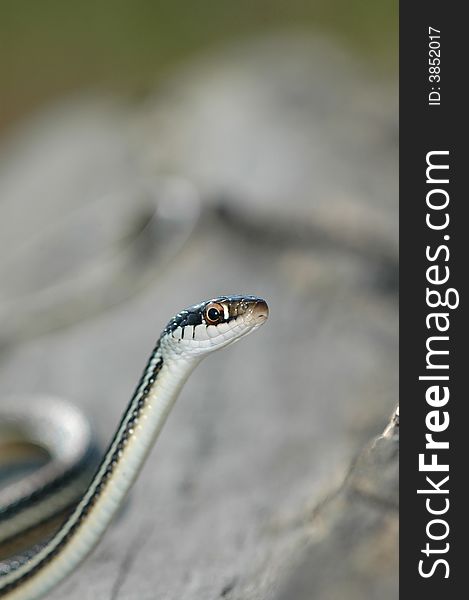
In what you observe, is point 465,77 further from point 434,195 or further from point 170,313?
point 170,313

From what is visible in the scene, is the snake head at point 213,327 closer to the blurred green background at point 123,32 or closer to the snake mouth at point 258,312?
the snake mouth at point 258,312

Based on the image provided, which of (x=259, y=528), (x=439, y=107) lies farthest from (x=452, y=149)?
(x=259, y=528)

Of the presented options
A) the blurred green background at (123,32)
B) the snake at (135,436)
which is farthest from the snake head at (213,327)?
the blurred green background at (123,32)

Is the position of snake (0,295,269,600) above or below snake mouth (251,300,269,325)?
below

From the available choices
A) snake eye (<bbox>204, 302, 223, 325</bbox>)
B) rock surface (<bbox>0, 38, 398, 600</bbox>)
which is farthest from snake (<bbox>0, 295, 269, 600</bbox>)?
rock surface (<bbox>0, 38, 398, 600</bbox>)

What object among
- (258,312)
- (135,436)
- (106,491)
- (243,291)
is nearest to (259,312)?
(258,312)

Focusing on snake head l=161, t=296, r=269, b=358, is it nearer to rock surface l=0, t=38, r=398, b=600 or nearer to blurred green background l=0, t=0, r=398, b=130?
rock surface l=0, t=38, r=398, b=600

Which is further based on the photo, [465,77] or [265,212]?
[265,212]
